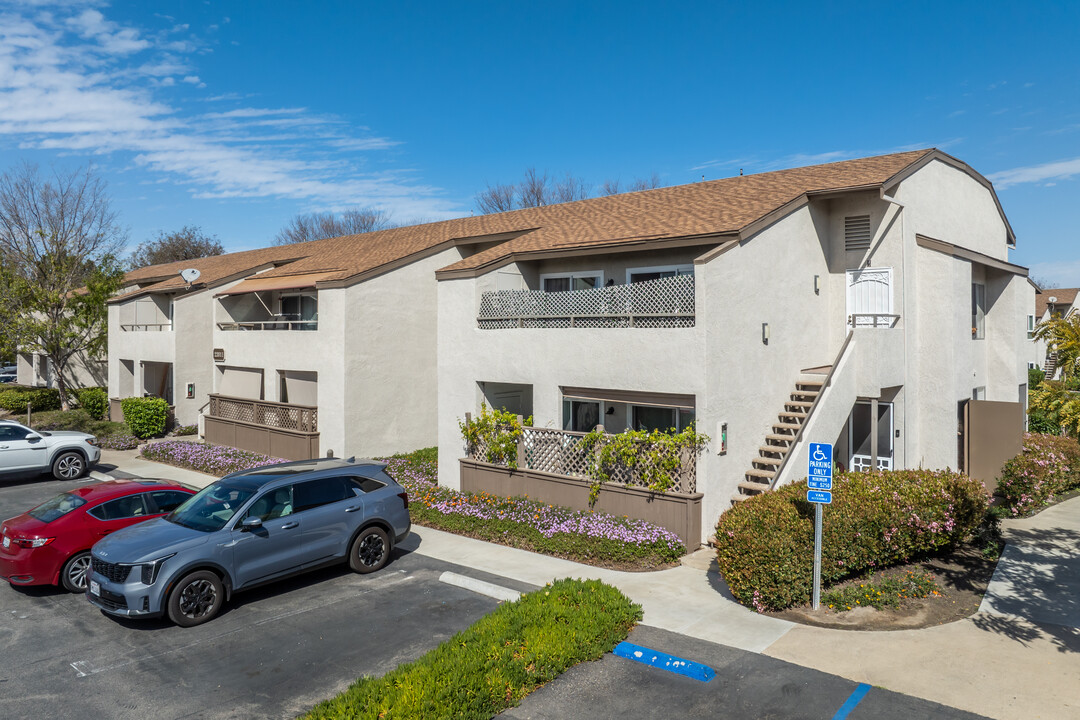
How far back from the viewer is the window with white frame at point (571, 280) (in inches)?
637

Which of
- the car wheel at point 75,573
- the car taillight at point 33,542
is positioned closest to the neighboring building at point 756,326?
the car wheel at point 75,573

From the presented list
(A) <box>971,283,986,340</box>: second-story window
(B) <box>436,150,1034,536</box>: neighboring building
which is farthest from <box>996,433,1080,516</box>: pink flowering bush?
(A) <box>971,283,986,340</box>: second-story window

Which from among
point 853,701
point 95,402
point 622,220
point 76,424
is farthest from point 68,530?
point 95,402

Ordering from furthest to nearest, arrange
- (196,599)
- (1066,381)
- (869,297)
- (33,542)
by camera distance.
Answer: (869,297), (1066,381), (33,542), (196,599)

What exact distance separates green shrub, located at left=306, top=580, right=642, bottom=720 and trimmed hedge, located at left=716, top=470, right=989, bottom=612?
1.74 metres

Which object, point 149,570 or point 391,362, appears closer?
point 149,570

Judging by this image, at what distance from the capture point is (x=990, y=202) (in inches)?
773

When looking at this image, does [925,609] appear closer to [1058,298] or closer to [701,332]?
[701,332]

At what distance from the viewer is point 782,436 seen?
13.3m

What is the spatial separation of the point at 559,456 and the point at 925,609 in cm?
664

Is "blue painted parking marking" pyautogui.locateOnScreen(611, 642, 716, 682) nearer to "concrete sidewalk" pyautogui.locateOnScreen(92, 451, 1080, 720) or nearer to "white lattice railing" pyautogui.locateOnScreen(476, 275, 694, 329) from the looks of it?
"concrete sidewalk" pyautogui.locateOnScreen(92, 451, 1080, 720)

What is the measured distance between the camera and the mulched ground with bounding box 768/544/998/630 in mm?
8695

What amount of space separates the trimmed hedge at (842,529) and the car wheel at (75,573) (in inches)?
362

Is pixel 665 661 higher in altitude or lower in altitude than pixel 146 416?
lower
